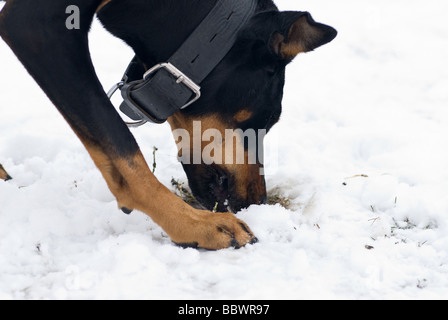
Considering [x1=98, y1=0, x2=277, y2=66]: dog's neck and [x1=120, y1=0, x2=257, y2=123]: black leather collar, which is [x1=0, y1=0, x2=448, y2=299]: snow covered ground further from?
[x1=98, y1=0, x2=277, y2=66]: dog's neck

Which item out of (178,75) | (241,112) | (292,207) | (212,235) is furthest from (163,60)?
(292,207)

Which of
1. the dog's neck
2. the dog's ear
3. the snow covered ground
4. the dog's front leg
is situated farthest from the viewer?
the dog's neck

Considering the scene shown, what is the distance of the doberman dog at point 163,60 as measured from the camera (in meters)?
2.32

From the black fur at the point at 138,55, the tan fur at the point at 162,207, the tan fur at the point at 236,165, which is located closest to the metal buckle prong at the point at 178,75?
the black fur at the point at 138,55

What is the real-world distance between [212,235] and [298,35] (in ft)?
3.25

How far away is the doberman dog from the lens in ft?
7.62

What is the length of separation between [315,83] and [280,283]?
3.42 meters

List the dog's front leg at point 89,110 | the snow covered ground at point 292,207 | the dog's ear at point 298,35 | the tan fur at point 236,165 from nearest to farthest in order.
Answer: the snow covered ground at point 292,207 < the dog's front leg at point 89,110 < the dog's ear at point 298,35 < the tan fur at point 236,165

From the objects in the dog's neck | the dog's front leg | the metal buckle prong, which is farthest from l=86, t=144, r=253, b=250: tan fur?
the dog's neck

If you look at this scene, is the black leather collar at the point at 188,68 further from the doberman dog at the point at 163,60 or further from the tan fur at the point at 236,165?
the tan fur at the point at 236,165

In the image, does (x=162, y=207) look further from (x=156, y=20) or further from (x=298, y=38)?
(x=298, y=38)

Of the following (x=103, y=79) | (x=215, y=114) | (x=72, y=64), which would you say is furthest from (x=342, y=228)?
(x=103, y=79)

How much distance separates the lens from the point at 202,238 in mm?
2338
